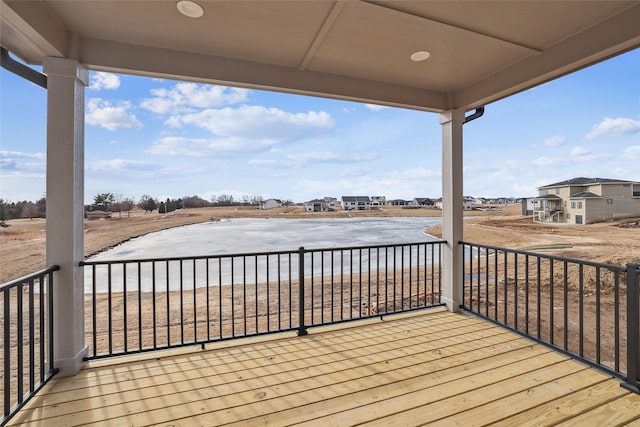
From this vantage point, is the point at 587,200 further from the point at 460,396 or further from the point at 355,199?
the point at 355,199

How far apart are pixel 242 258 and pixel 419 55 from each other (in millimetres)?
5414

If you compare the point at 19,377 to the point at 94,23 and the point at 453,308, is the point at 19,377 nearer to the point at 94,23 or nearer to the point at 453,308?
the point at 94,23

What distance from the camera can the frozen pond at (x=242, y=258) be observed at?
11.4 feet

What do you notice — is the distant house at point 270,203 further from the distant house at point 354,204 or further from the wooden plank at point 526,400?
the wooden plank at point 526,400

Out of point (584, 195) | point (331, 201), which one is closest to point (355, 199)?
point (331, 201)

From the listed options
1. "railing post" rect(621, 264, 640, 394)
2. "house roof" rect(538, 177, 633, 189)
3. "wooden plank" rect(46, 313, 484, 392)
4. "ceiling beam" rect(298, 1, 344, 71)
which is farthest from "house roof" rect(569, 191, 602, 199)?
"ceiling beam" rect(298, 1, 344, 71)

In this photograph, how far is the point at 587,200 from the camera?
28.2 ft

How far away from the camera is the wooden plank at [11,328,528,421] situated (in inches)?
69.7

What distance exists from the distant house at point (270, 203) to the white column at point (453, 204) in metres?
17.5

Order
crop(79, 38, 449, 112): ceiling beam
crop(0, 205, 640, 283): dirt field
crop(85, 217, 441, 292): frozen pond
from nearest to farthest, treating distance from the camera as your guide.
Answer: crop(79, 38, 449, 112): ceiling beam
crop(85, 217, 441, 292): frozen pond
crop(0, 205, 640, 283): dirt field

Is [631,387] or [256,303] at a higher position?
[256,303]

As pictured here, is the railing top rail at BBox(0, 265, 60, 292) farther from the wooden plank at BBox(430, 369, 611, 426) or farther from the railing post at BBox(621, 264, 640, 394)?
the railing post at BBox(621, 264, 640, 394)

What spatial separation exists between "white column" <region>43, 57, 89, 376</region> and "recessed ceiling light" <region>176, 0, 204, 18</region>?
100 centimetres

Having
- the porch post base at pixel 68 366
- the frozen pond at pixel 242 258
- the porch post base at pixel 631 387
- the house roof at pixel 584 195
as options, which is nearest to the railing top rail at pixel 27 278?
the frozen pond at pixel 242 258
